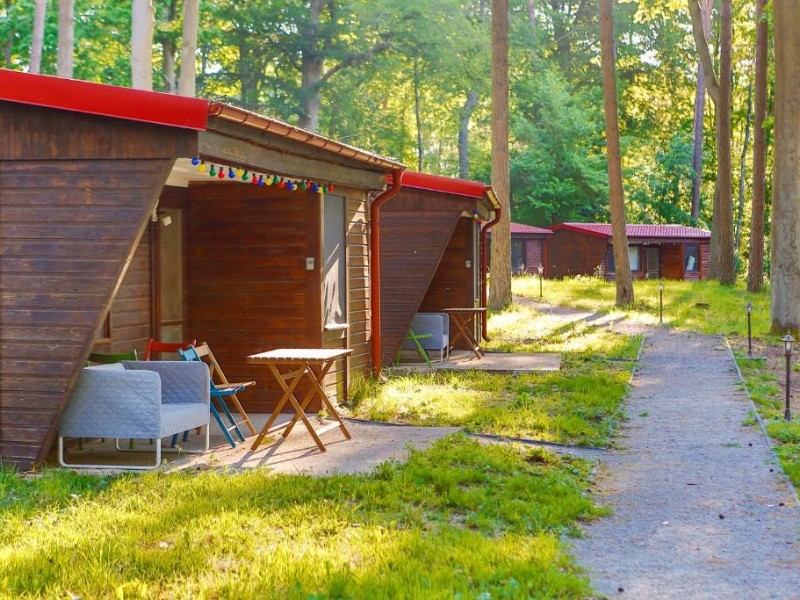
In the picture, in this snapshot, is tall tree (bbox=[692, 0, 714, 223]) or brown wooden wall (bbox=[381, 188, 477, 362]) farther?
tall tree (bbox=[692, 0, 714, 223])

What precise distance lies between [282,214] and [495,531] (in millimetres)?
5065

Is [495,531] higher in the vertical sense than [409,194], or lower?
lower

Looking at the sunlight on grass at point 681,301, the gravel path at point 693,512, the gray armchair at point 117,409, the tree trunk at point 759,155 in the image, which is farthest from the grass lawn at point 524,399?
the tree trunk at point 759,155

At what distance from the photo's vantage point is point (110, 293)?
294 inches

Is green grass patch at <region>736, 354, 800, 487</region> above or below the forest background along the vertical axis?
below

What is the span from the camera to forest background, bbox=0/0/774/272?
31.6m

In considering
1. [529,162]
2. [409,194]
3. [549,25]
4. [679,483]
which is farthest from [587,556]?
[549,25]

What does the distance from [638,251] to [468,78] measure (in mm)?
9464

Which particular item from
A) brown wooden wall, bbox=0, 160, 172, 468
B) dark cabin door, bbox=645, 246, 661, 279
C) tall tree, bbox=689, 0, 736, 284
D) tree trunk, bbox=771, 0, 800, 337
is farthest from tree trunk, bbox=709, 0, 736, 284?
brown wooden wall, bbox=0, 160, 172, 468

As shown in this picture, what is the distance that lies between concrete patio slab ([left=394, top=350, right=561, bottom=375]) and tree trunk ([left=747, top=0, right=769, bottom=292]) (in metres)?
12.9

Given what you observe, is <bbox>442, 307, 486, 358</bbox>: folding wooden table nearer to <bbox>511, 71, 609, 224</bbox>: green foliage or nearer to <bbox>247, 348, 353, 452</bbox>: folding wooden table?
<bbox>247, 348, 353, 452</bbox>: folding wooden table

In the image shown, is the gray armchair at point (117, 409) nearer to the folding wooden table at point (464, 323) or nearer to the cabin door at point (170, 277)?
the cabin door at point (170, 277)

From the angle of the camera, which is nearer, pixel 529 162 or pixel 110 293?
pixel 110 293

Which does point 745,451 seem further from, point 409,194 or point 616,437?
point 409,194
